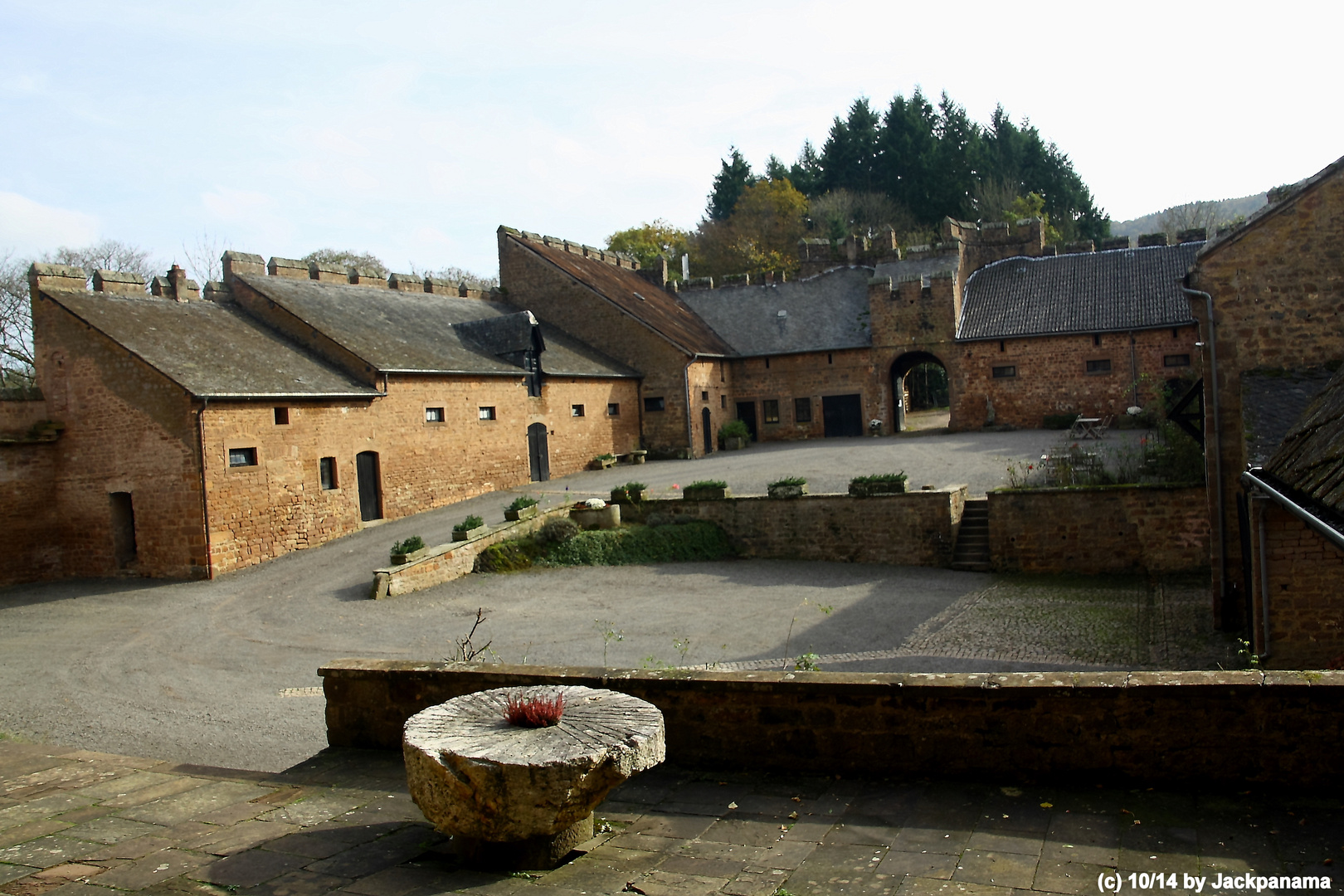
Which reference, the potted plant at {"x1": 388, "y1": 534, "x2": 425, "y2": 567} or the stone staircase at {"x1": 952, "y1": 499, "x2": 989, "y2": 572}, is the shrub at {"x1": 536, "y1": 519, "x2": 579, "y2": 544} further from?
the stone staircase at {"x1": 952, "y1": 499, "x2": 989, "y2": 572}

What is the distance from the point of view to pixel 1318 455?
944 centimetres

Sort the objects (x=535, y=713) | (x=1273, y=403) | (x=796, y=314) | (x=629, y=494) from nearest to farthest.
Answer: (x=535, y=713)
(x=1273, y=403)
(x=629, y=494)
(x=796, y=314)

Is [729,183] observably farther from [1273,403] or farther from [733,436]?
[1273,403]

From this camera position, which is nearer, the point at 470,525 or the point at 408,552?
the point at 408,552

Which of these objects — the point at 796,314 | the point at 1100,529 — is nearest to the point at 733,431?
the point at 796,314

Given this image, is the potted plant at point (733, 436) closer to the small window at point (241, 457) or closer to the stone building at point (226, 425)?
the stone building at point (226, 425)

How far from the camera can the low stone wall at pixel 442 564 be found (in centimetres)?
1788

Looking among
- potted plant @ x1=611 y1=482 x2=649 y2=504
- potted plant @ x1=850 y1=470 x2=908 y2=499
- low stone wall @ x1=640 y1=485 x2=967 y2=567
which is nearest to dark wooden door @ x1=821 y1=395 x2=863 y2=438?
low stone wall @ x1=640 y1=485 x2=967 y2=567

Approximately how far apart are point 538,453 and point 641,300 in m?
10.0

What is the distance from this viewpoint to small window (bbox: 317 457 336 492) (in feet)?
72.8

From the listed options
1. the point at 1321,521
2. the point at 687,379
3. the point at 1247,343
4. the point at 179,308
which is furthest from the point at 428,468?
the point at 1321,521

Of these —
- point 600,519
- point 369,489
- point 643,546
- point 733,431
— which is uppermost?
point 733,431

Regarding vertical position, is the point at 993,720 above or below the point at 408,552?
above

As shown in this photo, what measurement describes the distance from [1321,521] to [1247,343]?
6830 millimetres
